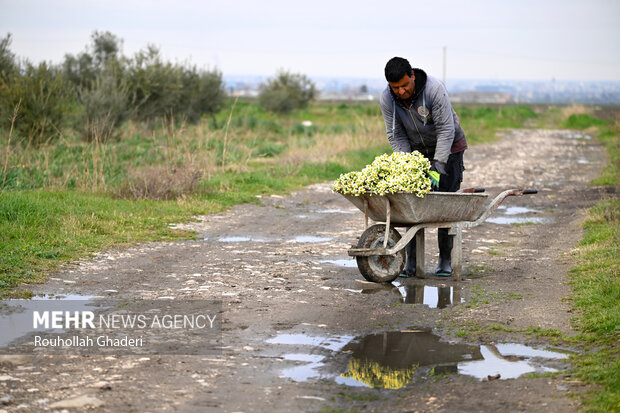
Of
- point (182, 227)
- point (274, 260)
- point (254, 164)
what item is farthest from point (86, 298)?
point (254, 164)

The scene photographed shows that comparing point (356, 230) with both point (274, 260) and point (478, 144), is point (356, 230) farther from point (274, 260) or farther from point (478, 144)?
point (478, 144)

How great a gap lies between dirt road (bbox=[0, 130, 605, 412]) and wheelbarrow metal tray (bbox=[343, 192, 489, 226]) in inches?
26.4

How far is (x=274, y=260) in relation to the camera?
28.3ft

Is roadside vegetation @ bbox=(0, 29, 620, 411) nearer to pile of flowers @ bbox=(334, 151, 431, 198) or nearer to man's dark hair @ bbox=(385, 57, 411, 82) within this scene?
pile of flowers @ bbox=(334, 151, 431, 198)

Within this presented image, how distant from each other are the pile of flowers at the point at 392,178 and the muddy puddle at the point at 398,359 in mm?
1694

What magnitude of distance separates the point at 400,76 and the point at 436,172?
3.28 feet

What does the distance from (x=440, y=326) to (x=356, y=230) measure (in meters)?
4.91

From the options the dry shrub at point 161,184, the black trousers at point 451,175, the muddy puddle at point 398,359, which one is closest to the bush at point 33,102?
the dry shrub at point 161,184

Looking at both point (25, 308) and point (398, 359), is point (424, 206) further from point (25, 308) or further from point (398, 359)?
point (25, 308)

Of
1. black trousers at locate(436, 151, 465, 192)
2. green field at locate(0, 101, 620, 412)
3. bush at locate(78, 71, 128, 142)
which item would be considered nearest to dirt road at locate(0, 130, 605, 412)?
green field at locate(0, 101, 620, 412)

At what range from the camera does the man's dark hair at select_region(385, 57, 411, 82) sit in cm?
716

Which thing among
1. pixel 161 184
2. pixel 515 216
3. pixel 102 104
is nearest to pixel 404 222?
pixel 515 216

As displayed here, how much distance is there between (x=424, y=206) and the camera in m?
7.36

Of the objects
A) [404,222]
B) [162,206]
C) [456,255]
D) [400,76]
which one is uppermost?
[400,76]
